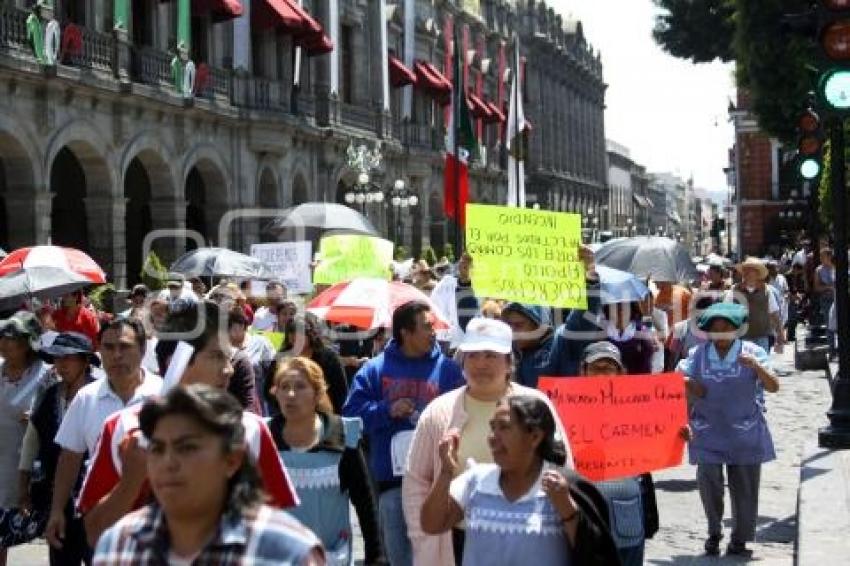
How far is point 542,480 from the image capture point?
4.27 meters

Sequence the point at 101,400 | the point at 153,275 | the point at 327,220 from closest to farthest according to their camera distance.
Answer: the point at 101,400, the point at 327,220, the point at 153,275

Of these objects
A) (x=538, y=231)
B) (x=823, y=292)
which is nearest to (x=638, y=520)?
(x=538, y=231)

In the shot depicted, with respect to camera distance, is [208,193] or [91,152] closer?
[91,152]

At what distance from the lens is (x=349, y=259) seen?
13789 mm

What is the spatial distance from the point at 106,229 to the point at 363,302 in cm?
1534

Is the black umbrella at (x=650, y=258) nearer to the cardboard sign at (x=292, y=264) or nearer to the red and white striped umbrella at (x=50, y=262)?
the cardboard sign at (x=292, y=264)

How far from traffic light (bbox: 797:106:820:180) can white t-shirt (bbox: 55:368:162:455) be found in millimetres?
10997

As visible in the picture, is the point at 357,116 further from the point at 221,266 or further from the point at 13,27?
the point at 221,266

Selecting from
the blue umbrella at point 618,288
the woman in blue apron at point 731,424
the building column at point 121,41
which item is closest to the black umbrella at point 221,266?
the blue umbrella at point 618,288

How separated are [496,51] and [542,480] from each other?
54.0m

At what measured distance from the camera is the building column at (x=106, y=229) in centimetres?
2478

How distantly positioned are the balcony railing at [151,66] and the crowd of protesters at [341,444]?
1714cm

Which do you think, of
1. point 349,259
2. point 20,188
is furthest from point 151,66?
point 349,259

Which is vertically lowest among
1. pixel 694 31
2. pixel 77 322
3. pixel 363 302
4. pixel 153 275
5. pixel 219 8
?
pixel 77 322
